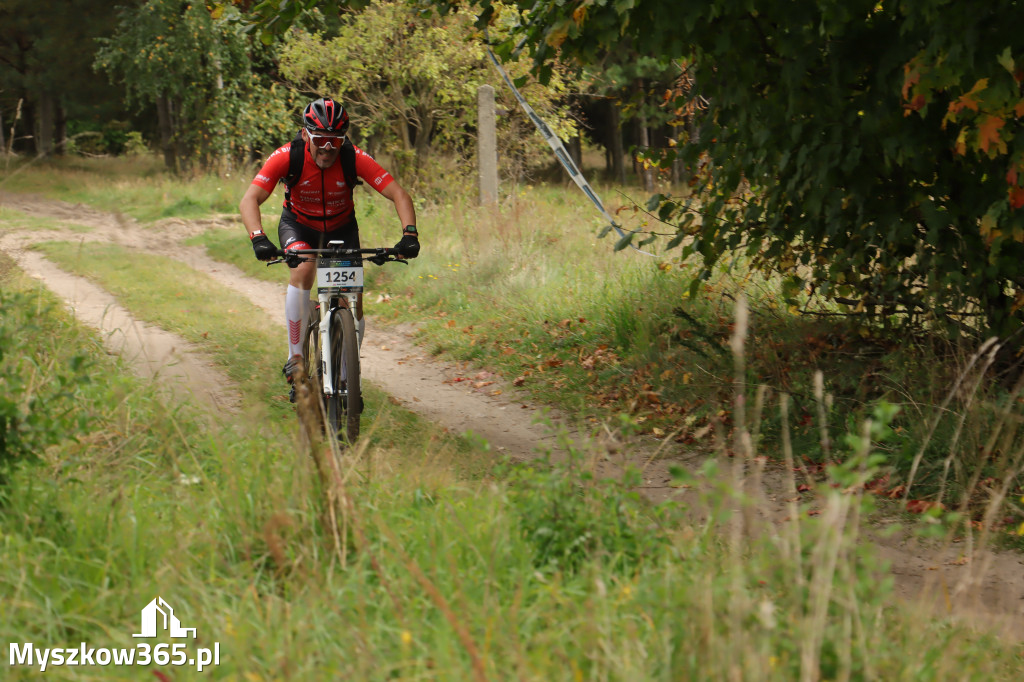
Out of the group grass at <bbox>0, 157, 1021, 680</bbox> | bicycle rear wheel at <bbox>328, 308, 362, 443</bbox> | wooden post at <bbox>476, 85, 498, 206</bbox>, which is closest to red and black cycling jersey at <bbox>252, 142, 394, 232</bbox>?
bicycle rear wheel at <bbox>328, 308, 362, 443</bbox>

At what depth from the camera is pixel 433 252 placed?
41.5ft

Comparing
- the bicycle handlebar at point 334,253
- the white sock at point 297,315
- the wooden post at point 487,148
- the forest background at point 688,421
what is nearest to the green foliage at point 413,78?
the wooden post at point 487,148

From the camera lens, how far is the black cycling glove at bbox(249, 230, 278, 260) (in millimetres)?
5500

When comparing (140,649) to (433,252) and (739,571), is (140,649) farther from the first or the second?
(433,252)

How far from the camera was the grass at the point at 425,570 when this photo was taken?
8.38 feet

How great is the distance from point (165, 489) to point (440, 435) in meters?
2.36

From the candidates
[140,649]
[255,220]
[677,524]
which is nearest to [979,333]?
[677,524]

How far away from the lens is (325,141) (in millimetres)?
5820

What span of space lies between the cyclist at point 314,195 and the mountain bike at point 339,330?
18 centimetres

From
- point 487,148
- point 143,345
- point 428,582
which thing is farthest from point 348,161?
point 487,148

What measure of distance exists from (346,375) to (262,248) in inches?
36.3

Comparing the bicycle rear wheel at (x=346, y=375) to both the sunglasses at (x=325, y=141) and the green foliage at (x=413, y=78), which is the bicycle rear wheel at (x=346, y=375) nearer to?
the sunglasses at (x=325, y=141)

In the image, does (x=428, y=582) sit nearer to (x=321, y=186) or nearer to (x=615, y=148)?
(x=321, y=186)

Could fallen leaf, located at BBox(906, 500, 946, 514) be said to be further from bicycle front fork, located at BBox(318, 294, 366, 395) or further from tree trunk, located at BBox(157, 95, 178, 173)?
tree trunk, located at BBox(157, 95, 178, 173)
